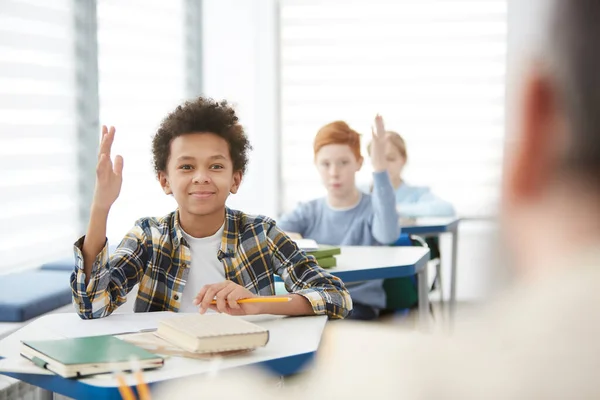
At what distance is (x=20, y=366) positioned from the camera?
1.51 m

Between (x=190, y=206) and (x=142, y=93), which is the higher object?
(x=142, y=93)

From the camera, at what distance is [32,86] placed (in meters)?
3.64

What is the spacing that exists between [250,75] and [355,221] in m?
2.67

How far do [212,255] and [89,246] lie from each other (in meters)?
0.40

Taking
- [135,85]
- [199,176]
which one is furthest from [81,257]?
[135,85]

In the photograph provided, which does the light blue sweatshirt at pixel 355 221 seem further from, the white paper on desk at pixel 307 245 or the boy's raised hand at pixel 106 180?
the boy's raised hand at pixel 106 180

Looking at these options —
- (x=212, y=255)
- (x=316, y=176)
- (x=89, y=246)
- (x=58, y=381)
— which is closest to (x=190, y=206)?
(x=212, y=255)

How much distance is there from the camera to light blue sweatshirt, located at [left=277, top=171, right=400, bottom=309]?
134 inches

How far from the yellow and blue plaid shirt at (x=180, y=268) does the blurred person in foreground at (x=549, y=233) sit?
1574mm

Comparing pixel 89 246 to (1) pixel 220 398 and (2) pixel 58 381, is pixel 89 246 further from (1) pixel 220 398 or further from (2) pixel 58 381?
(1) pixel 220 398

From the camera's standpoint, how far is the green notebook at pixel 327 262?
275cm

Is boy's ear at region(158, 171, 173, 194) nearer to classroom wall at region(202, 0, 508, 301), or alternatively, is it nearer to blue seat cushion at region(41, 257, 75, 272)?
blue seat cushion at region(41, 257, 75, 272)

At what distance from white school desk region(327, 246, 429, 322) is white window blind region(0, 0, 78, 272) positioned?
1.46 meters

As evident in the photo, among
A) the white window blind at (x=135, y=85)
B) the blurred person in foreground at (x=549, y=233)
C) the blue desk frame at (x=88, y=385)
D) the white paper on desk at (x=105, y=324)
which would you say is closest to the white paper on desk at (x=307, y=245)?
the white paper on desk at (x=105, y=324)
